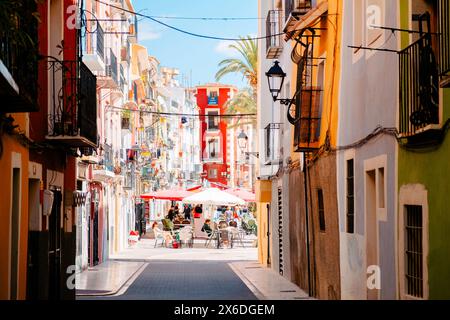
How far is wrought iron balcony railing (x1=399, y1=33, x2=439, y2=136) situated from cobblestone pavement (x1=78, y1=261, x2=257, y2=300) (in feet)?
30.7

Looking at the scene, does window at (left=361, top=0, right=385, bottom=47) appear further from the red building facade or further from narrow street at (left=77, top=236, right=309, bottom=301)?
the red building facade

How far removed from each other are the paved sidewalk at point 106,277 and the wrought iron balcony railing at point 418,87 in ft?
38.5

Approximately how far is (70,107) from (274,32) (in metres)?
13.0

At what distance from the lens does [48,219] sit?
722 inches

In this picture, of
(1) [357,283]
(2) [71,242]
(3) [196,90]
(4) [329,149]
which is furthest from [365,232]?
(3) [196,90]

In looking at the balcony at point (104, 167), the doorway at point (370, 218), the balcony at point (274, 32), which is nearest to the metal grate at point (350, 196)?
the doorway at point (370, 218)

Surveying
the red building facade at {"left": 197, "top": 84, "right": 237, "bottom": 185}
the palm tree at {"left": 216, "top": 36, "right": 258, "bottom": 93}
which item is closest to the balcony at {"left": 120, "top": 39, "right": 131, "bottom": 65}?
the palm tree at {"left": 216, "top": 36, "right": 258, "bottom": 93}

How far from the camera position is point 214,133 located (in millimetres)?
117000

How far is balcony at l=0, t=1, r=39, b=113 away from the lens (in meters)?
11.8

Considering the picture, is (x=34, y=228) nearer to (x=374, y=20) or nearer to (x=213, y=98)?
(x=374, y=20)

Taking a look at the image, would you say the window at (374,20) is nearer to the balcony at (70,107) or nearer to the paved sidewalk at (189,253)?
the balcony at (70,107)

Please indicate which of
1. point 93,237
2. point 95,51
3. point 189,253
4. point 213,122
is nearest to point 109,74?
point 93,237
